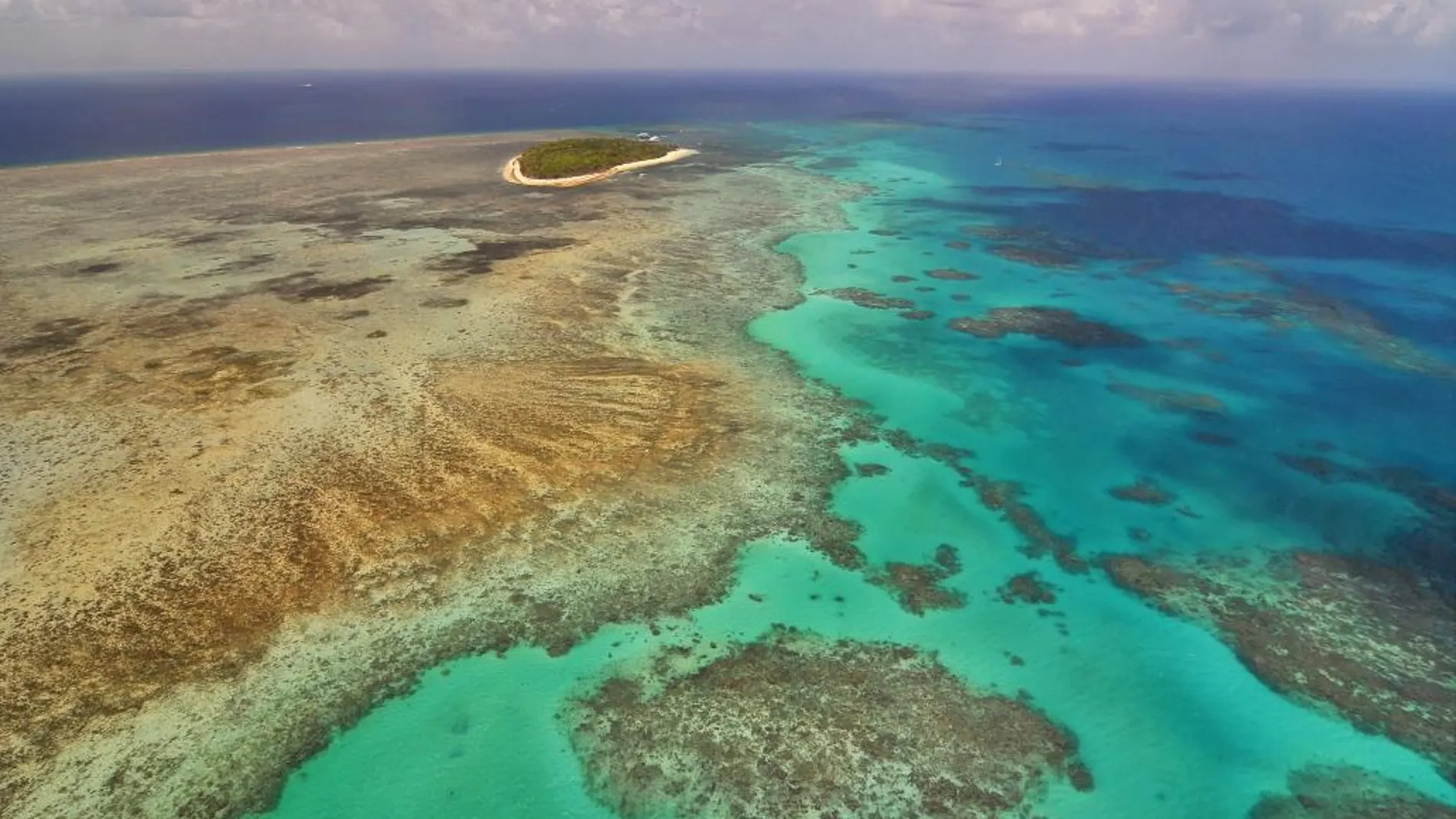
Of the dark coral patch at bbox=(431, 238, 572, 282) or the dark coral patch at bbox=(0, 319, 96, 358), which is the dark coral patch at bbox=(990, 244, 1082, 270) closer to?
the dark coral patch at bbox=(431, 238, 572, 282)

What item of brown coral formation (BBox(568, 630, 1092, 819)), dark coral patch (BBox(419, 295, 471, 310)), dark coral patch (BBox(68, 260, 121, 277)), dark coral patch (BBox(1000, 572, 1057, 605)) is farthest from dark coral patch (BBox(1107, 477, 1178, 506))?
dark coral patch (BBox(68, 260, 121, 277))

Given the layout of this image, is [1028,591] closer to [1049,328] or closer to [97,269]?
[1049,328]

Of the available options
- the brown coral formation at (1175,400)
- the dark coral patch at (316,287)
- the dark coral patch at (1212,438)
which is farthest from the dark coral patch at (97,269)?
the dark coral patch at (1212,438)

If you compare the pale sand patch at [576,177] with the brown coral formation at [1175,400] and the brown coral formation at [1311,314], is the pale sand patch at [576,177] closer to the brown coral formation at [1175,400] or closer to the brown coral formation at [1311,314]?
the brown coral formation at [1311,314]

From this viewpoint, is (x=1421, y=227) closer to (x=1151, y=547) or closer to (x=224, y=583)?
(x=1151, y=547)

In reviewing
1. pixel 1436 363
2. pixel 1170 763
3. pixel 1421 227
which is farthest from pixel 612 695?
pixel 1421 227
